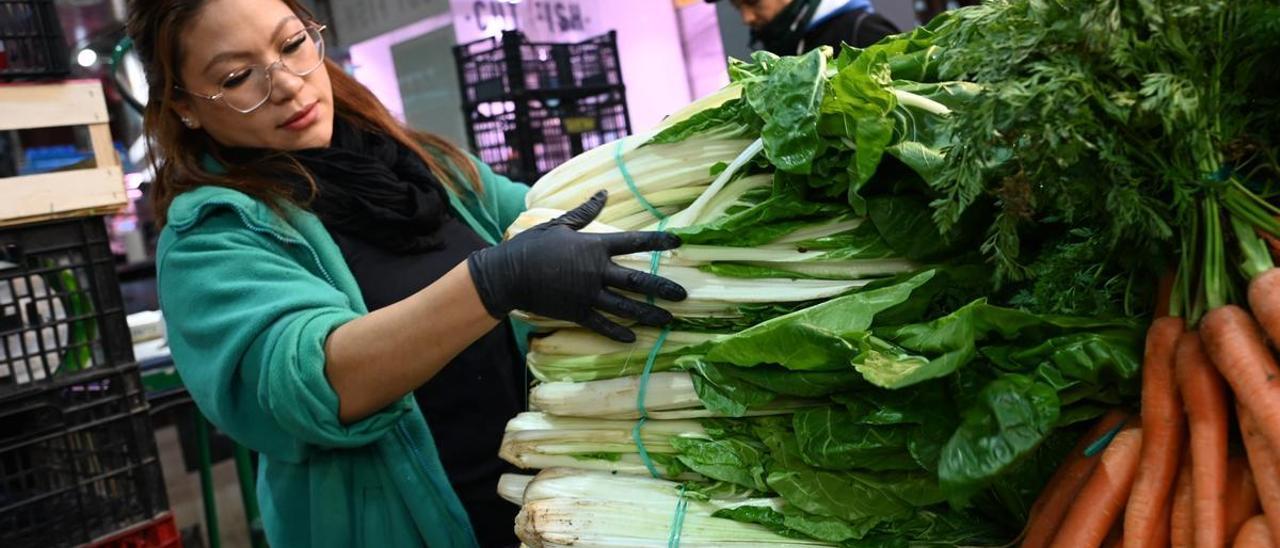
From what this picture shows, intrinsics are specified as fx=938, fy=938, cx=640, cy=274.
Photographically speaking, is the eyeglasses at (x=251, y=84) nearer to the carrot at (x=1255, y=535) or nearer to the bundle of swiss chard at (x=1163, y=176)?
the bundle of swiss chard at (x=1163, y=176)

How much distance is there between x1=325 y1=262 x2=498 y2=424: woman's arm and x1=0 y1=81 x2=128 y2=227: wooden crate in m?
1.19

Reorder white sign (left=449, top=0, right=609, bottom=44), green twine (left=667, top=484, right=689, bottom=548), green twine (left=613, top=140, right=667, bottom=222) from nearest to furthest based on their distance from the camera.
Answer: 1. green twine (left=667, top=484, right=689, bottom=548)
2. green twine (left=613, top=140, right=667, bottom=222)
3. white sign (left=449, top=0, right=609, bottom=44)

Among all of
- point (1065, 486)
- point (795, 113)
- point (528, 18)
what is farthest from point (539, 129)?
point (1065, 486)

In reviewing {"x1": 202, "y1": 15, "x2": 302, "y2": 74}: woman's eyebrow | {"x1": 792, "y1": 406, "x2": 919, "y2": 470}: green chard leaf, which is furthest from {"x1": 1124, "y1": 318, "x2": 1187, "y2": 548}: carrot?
{"x1": 202, "y1": 15, "x2": 302, "y2": 74}: woman's eyebrow

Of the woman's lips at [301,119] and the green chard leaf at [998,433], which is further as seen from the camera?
the woman's lips at [301,119]

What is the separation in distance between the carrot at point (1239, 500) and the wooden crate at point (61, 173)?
2368 mm

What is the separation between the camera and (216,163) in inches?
72.0

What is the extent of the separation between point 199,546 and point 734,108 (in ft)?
11.3

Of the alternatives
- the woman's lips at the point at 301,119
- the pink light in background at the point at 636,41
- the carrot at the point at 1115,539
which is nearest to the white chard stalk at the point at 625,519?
the carrot at the point at 1115,539

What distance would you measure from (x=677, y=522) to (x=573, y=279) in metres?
0.38

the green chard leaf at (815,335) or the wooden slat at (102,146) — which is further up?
the wooden slat at (102,146)

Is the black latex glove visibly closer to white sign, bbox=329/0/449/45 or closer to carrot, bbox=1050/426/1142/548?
carrot, bbox=1050/426/1142/548

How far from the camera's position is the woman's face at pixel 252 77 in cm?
170

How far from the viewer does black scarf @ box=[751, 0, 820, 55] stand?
9.90 feet
